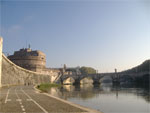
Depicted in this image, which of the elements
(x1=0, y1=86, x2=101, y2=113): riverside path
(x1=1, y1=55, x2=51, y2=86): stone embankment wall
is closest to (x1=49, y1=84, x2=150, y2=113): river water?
(x1=0, y1=86, x2=101, y2=113): riverside path

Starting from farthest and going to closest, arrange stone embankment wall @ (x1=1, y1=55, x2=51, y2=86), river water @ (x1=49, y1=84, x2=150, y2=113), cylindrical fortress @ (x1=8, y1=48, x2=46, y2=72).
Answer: cylindrical fortress @ (x1=8, y1=48, x2=46, y2=72), stone embankment wall @ (x1=1, y1=55, x2=51, y2=86), river water @ (x1=49, y1=84, x2=150, y2=113)

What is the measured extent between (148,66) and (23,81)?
64.6 meters

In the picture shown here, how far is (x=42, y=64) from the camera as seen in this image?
410 feet

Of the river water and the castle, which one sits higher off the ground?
the castle

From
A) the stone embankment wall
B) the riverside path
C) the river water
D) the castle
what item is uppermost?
the castle

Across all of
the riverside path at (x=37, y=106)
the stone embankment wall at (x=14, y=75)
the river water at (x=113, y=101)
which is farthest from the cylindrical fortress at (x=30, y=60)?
the riverside path at (x=37, y=106)

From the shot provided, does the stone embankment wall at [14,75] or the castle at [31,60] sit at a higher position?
the castle at [31,60]

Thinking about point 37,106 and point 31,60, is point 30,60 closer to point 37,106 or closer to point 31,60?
point 31,60

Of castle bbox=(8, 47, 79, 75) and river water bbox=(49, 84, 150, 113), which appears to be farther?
castle bbox=(8, 47, 79, 75)

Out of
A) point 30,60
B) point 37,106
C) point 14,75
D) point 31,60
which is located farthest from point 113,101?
point 30,60

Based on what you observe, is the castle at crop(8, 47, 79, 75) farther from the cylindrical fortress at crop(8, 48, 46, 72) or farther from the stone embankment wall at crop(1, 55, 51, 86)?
the stone embankment wall at crop(1, 55, 51, 86)

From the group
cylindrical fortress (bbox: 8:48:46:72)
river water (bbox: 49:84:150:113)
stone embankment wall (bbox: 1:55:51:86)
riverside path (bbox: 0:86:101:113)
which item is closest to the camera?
riverside path (bbox: 0:86:101:113)

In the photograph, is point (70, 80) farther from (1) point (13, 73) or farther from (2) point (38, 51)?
(1) point (13, 73)

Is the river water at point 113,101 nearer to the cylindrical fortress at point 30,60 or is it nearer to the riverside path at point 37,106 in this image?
the riverside path at point 37,106
